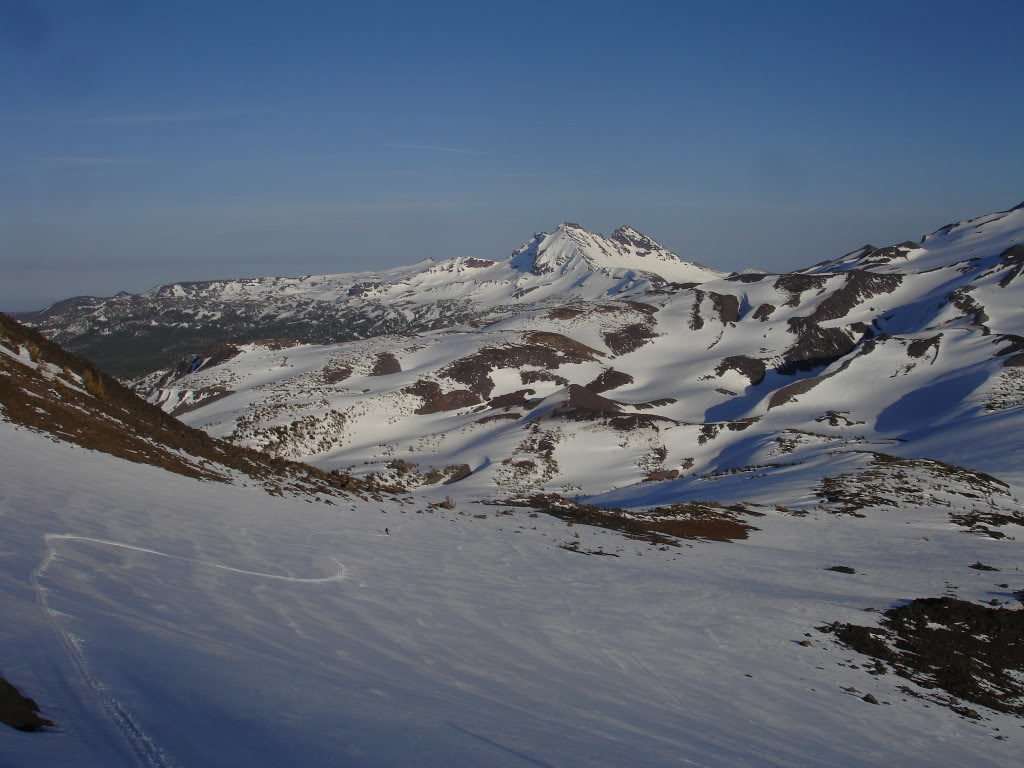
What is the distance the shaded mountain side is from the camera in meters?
19.7

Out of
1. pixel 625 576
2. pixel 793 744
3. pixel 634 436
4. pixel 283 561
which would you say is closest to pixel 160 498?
pixel 283 561

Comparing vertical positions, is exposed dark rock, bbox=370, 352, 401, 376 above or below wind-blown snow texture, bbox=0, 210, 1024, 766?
above

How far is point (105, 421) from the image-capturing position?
22469mm

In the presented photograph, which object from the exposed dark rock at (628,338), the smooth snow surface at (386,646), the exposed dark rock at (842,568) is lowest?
the smooth snow surface at (386,646)

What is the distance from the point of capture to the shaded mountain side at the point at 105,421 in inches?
775

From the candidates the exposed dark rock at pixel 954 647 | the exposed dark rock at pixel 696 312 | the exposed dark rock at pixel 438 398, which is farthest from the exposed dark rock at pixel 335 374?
the exposed dark rock at pixel 954 647

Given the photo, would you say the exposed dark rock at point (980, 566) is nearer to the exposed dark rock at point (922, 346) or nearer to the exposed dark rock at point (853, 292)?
the exposed dark rock at point (922, 346)

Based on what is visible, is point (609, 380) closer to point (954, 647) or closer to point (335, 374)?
point (335, 374)

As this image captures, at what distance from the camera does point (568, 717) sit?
343 inches

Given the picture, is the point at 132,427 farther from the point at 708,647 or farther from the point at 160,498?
the point at 708,647

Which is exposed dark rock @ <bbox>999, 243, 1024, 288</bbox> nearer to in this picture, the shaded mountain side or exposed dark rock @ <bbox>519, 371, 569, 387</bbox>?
exposed dark rock @ <bbox>519, 371, 569, 387</bbox>

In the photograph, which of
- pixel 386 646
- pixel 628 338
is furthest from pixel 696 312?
pixel 386 646

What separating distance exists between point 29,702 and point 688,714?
856 cm

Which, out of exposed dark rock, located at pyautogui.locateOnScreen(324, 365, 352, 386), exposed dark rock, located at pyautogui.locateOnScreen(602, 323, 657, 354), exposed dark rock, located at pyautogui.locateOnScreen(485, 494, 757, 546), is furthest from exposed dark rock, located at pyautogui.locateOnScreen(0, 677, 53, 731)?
exposed dark rock, located at pyautogui.locateOnScreen(602, 323, 657, 354)
